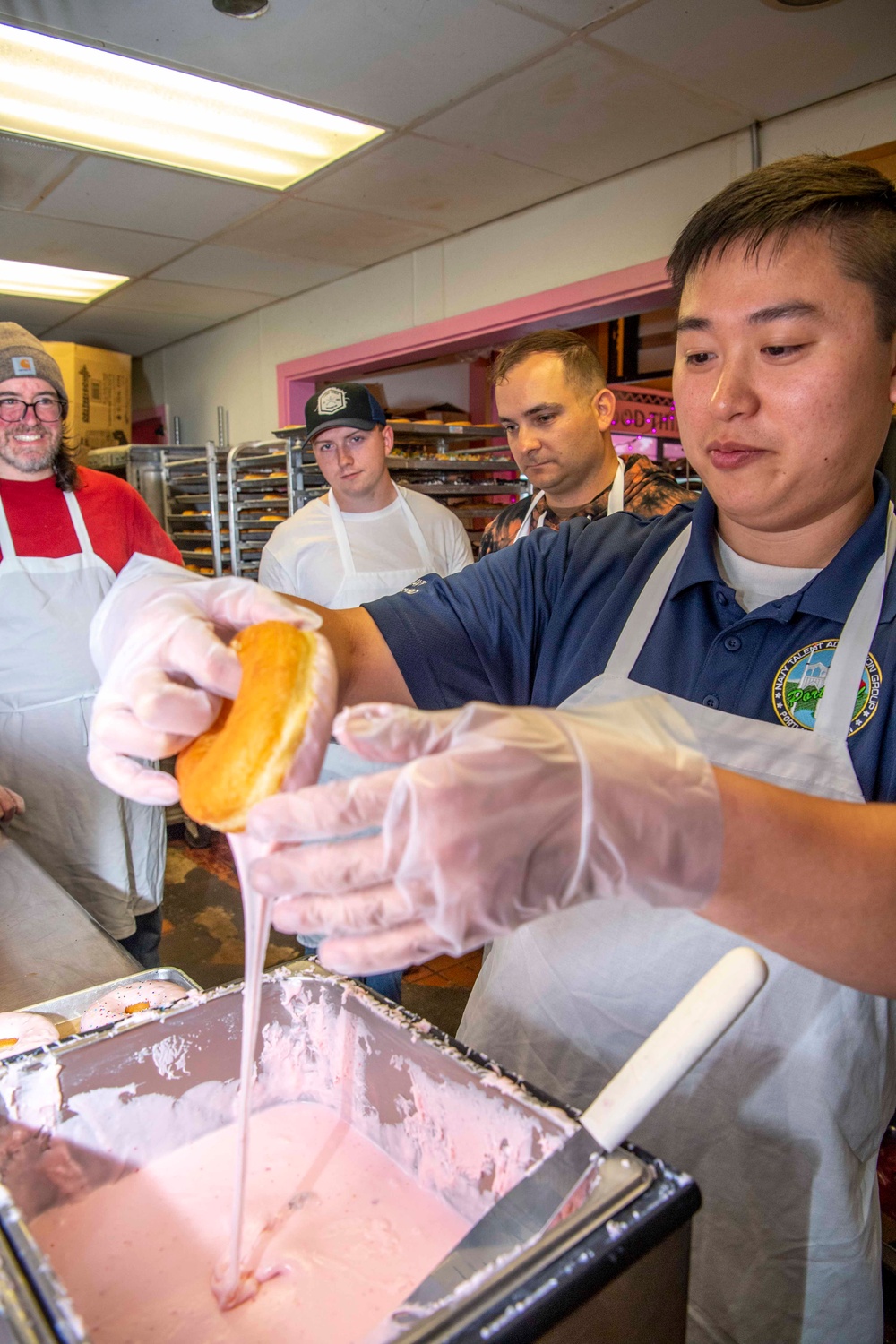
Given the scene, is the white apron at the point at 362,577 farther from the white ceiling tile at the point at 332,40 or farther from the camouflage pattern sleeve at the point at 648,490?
the white ceiling tile at the point at 332,40

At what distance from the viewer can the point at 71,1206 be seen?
1039mm

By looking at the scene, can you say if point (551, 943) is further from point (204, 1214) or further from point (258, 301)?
point (258, 301)

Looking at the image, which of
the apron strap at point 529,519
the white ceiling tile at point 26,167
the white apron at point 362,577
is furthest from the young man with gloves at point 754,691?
the white ceiling tile at point 26,167

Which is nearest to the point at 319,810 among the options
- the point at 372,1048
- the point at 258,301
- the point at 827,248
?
the point at 372,1048

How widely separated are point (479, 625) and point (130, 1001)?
2.51 feet

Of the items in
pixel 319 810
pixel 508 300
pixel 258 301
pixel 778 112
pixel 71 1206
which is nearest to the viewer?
pixel 319 810

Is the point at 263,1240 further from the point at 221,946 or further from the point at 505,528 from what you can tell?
the point at 221,946

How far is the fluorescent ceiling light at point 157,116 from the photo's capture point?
126 inches

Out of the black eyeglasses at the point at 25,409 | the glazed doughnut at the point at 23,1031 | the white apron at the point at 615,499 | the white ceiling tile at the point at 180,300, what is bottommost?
the glazed doughnut at the point at 23,1031

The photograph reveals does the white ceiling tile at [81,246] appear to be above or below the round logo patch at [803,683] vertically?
above

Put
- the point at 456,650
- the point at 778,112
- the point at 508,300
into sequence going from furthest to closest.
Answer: the point at 508,300 → the point at 778,112 → the point at 456,650

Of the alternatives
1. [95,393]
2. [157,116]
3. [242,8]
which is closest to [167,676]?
[242,8]

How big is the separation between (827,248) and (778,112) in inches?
117

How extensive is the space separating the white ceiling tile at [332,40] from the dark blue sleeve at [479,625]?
2.28m
